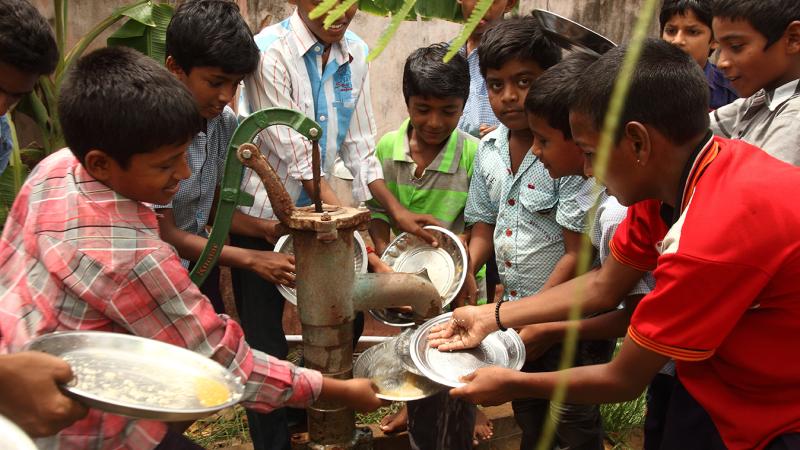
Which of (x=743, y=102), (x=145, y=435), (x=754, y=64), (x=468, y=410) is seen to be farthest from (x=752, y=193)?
(x=468, y=410)

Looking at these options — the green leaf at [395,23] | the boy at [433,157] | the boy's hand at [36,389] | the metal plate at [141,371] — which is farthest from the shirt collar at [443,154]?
the green leaf at [395,23]

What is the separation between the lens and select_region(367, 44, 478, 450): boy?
296cm

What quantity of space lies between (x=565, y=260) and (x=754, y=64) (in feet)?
2.89

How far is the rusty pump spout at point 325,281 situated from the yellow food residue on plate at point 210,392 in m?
0.70

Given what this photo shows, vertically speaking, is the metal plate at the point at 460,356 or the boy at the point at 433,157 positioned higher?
the boy at the point at 433,157

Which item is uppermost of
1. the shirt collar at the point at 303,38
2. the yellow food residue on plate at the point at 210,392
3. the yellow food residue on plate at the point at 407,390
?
the shirt collar at the point at 303,38

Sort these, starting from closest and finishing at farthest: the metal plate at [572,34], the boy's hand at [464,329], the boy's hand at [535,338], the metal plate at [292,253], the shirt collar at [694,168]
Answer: the shirt collar at [694,168] < the boy's hand at [464,329] < the boy's hand at [535,338] < the metal plate at [292,253] < the metal plate at [572,34]

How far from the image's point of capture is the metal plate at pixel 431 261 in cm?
266

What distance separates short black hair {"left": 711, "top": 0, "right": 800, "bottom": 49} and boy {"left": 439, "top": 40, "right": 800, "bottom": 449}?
75 centimetres

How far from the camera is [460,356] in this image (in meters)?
2.24

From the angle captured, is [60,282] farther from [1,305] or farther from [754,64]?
[754,64]

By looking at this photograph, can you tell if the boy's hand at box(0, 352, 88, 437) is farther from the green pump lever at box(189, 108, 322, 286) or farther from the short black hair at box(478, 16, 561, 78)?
the short black hair at box(478, 16, 561, 78)

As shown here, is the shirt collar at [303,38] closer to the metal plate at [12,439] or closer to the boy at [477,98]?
the boy at [477,98]

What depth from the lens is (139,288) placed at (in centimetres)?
160
